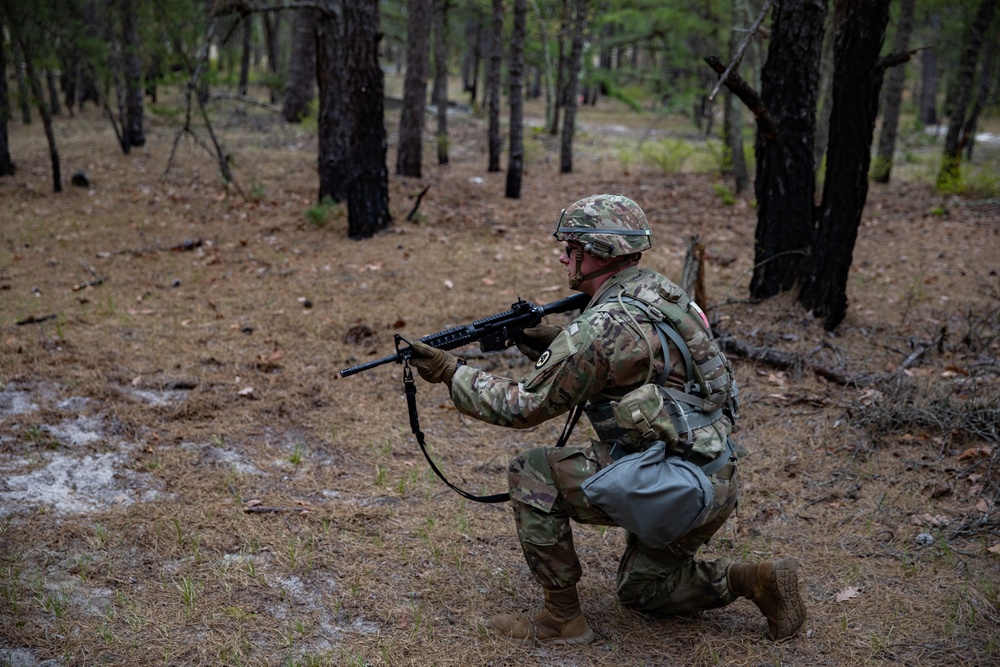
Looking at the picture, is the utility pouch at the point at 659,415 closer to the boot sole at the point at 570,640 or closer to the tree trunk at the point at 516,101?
the boot sole at the point at 570,640

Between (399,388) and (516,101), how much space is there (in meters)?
8.10

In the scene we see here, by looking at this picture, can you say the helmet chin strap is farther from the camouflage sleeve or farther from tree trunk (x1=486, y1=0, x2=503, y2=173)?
tree trunk (x1=486, y1=0, x2=503, y2=173)

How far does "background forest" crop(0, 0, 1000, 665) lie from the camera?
3.55 metres

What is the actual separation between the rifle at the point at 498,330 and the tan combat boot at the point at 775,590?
4.49ft

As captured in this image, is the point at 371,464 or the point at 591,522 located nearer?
the point at 591,522

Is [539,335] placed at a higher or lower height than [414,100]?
lower

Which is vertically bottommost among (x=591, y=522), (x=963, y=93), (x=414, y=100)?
(x=591, y=522)

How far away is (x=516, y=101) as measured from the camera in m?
13.0

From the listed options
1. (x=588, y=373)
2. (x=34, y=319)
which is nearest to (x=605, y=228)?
(x=588, y=373)

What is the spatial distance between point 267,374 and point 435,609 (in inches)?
123

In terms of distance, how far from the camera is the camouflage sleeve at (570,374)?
3.03 meters

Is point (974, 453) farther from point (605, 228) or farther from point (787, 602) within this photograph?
point (605, 228)

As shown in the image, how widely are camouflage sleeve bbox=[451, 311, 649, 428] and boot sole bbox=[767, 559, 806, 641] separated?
1.04 meters

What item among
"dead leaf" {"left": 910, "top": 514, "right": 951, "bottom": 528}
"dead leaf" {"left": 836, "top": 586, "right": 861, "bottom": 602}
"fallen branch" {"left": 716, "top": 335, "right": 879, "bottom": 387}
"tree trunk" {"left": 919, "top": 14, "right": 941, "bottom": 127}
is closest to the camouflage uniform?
"dead leaf" {"left": 836, "top": 586, "right": 861, "bottom": 602}
